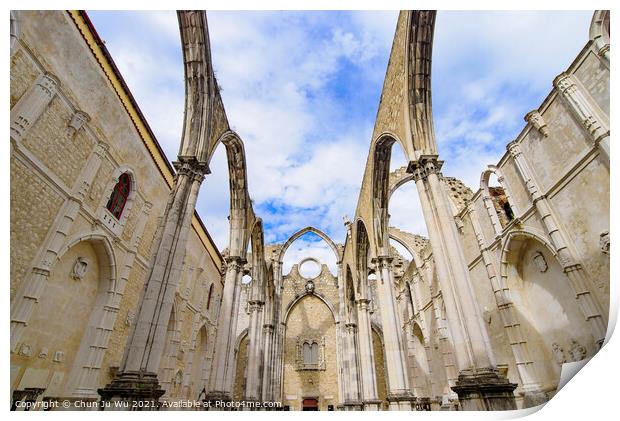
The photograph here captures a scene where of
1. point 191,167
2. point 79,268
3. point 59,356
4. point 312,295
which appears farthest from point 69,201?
point 312,295

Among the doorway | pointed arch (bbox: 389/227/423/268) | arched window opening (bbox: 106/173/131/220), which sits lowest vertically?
the doorway

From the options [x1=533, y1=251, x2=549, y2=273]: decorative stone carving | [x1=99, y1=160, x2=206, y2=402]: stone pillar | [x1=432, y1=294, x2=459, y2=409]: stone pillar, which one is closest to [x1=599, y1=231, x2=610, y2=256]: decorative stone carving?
[x1=533, y1=251, x2=549, y2=273]: decorative stone carving

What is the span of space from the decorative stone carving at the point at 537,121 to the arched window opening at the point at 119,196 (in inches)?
485

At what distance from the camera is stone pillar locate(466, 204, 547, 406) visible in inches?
337

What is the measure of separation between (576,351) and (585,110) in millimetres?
5879

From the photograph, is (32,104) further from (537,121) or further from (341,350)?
(341,350)

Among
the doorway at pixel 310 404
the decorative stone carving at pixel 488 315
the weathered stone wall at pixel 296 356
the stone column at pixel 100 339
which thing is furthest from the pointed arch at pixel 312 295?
the stone column at pixel 100 339

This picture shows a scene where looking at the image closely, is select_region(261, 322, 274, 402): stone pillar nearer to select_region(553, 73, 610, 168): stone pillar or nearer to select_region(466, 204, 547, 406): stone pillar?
select_region(466, 204, 547, 406): stone pillar

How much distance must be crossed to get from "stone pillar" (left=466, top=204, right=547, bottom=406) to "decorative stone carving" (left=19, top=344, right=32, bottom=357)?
12.4 metres

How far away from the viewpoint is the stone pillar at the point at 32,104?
222 inches

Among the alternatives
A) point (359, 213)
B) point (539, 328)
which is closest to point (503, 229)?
point (539, 328)

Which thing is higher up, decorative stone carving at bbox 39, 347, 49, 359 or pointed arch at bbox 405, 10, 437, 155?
pointed arch at bbox 405, 10, 437, 155

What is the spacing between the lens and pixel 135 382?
4.84 m

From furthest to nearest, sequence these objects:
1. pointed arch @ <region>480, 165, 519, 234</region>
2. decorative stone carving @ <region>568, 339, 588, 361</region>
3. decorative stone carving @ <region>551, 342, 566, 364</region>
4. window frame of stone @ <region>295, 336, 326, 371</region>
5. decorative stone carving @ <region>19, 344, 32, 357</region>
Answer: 1. window frame of stone @ <region>295, 336, 326, 371</region>
2. pointed arch @ <region>480, 165, 519, 234</region>
3. decorative stone carving @ <region>551, 342, 566, 364</region>
4. decorative stone carving @ <region>568, 339, 588, 361</region>
5. decorative stone carving @ <region>19, 344, 32, 357</region>
